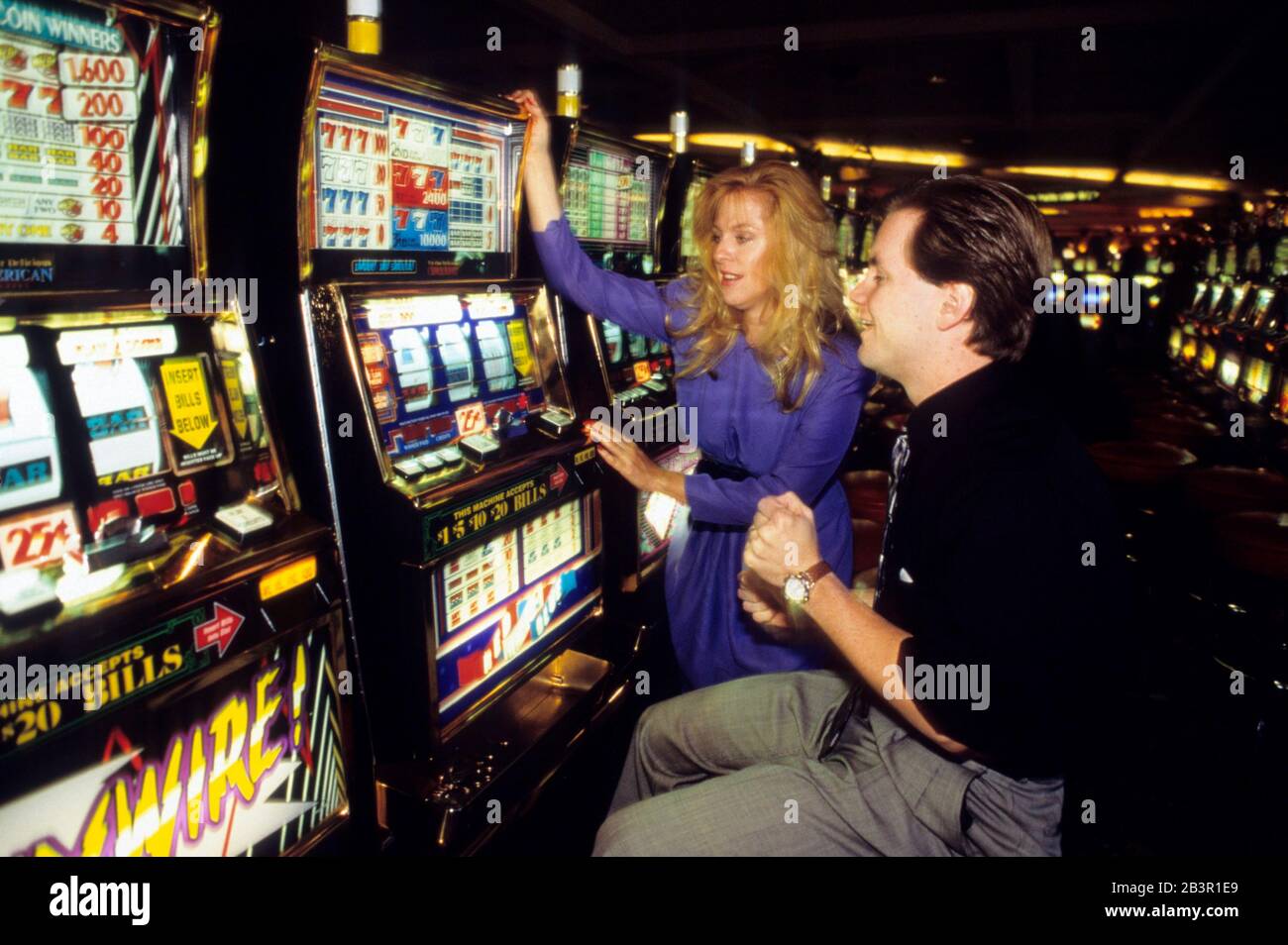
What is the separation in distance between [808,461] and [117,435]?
1.74 metres

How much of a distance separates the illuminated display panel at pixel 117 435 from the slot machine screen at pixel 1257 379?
341 inches

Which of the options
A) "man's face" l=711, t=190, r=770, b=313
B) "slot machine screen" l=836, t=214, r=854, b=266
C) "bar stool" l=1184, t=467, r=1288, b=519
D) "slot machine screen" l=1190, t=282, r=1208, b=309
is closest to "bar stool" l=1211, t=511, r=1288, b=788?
"bar stool" l=1184, t=467, r=1288, b=519

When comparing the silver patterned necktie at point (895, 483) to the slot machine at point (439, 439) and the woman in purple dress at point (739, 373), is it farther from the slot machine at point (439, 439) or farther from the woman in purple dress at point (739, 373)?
the slot machine at point (439, 439)

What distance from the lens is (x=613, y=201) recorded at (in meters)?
3.84

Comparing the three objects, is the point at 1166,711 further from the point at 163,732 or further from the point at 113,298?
the point at 113,298

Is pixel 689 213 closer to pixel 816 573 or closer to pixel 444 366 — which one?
pixel 444 366

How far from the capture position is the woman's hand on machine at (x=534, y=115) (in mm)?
2779

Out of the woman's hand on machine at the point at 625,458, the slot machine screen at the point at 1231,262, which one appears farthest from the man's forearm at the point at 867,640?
the slot machine screen at the point at 1231,262

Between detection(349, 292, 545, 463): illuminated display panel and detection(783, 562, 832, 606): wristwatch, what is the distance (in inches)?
42.8

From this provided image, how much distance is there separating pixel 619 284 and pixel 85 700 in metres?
2.02

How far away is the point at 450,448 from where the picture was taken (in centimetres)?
245

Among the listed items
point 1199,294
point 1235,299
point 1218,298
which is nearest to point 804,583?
point 1235,299

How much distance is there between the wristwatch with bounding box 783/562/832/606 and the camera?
1.74m
